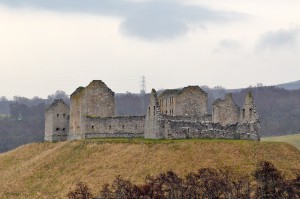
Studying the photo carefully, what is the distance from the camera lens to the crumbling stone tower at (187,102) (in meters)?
86.4

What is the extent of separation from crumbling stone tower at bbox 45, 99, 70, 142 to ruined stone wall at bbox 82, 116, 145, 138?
8320 mm

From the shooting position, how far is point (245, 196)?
57188 millimetres

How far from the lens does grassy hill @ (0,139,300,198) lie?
222 feet

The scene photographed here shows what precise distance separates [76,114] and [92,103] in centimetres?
265

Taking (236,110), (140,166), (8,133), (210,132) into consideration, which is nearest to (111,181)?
(140,166)

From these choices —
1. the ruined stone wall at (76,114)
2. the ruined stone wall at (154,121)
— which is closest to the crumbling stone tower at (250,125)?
the ruined stone wall at (154,121)

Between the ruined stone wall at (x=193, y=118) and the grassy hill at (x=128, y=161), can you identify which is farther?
the ruined stone wall at (x=193, y=118)

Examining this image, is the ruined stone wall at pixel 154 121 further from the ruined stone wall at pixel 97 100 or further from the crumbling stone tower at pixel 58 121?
the crumbling stone tower at pixel 58 121

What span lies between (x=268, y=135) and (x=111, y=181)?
13647cm

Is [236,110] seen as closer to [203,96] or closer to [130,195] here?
[203,96]

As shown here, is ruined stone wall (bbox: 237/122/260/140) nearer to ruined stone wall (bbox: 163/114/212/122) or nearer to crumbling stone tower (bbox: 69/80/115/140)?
ruined stone wall (bbox: 163/114/212/122)

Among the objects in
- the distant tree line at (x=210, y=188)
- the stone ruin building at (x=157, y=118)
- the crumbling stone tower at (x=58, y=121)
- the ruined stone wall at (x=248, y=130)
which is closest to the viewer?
the distant tree line at (x=210, y=188)

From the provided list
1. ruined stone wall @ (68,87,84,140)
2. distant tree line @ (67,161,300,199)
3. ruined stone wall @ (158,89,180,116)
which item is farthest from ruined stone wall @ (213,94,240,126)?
distant tree line @ (67,161,300,199)

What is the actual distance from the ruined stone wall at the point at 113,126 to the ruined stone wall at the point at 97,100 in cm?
225
